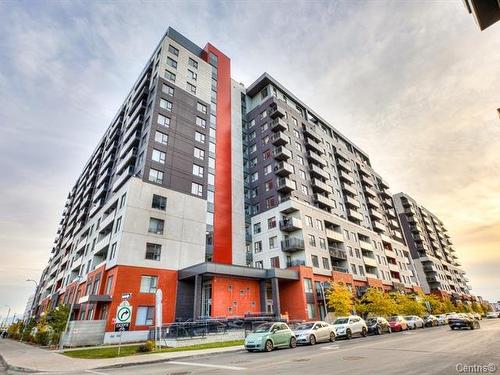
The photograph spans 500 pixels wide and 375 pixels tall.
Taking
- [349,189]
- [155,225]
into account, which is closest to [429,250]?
[349,189]

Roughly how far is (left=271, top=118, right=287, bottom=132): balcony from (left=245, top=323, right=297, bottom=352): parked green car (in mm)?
40563

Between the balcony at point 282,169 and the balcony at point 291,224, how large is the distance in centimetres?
924

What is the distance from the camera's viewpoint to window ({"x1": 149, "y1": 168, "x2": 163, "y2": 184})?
37812mm

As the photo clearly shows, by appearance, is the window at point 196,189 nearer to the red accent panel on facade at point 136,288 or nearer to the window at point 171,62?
the red accent panel on facade at point 136,288

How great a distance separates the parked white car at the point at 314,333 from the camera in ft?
67.8

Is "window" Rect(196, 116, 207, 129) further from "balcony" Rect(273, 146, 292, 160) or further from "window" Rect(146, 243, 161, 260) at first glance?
"window" Rect(146, 243, 161, 260)

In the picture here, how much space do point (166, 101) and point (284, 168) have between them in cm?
2231

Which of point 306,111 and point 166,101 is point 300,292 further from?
point 306,111

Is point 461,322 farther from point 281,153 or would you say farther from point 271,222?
point 281,153

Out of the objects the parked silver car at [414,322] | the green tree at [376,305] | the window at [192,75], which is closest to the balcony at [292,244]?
the green tree at [376,305]

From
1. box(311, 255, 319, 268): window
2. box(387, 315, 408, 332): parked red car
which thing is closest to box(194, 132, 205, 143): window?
box(311, 255, 319, 268): window

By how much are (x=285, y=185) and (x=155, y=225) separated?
2233cm

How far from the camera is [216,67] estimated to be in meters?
57.9

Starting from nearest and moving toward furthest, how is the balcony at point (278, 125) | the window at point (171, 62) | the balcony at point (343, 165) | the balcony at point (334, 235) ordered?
the window at point (171, 62), the balcony at point (334, 235), the balcony at point (278, 125), the balcony at point (343, 165)
